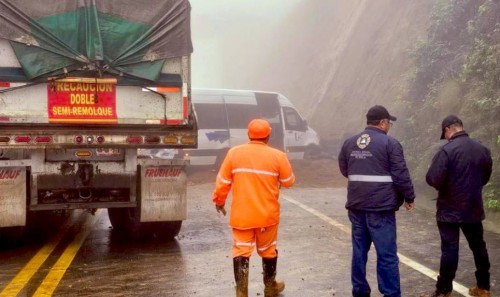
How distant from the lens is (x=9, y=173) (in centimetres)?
692

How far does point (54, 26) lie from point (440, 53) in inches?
491

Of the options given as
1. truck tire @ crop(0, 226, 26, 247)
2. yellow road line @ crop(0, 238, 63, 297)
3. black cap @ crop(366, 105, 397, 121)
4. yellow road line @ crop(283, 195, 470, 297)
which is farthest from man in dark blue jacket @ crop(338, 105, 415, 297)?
truck tire @ crop(0, 226, 26, 247)

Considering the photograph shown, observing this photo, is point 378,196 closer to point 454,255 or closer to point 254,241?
point 454,255

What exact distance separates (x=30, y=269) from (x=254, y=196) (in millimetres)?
2892

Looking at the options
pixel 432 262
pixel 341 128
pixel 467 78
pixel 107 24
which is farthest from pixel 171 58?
pixel 341 128

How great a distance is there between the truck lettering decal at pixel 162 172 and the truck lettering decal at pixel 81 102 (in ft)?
2.58

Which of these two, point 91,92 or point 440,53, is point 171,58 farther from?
point 440,53

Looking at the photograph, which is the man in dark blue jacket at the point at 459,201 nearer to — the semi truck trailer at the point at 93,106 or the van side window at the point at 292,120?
the semi truck trailer at the point at 93,106

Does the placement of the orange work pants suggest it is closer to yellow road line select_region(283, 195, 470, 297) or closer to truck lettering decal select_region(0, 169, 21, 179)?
yellow road line select_region(283, 195, 470, 297)

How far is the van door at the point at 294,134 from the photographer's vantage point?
62.9ft

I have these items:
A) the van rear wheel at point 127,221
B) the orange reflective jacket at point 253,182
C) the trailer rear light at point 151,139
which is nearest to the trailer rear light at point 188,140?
the trailer rear light at point 151,139

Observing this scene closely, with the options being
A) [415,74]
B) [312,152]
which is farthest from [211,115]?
[415,74]

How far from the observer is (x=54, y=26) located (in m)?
Answer: 7.14

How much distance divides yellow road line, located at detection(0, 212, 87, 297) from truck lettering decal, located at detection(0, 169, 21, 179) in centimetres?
101
